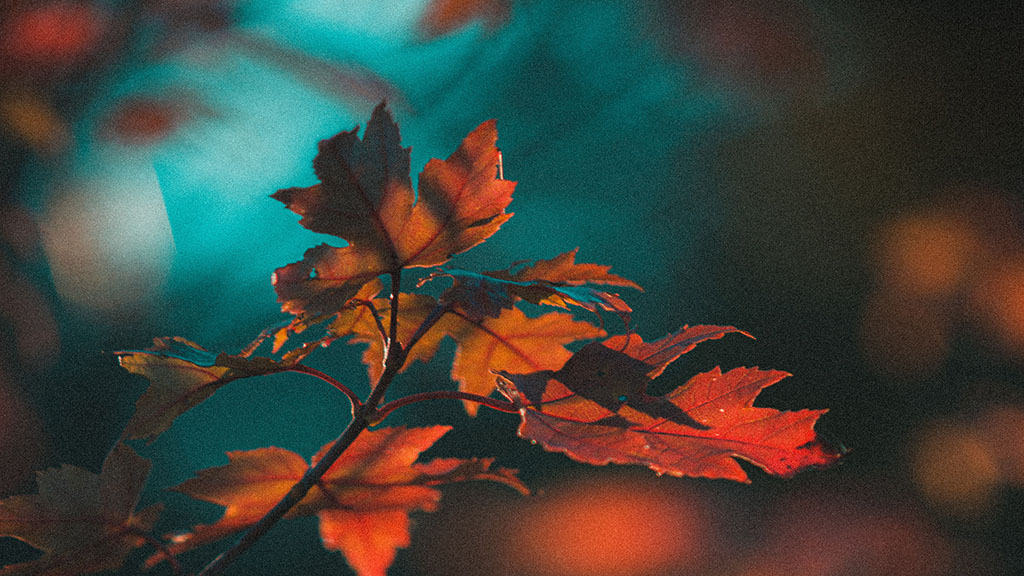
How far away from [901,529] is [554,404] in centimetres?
150

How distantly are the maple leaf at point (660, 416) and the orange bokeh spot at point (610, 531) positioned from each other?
45.6 inches

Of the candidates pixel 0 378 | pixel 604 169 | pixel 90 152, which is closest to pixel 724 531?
pixel 604 169

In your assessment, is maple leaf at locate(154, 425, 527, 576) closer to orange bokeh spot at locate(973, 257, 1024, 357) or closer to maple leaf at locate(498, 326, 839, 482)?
maple leaf at locate(498, 326, 839, 482)

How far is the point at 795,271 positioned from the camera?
145cm

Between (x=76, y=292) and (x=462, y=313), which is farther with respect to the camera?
(x=76, y=292)

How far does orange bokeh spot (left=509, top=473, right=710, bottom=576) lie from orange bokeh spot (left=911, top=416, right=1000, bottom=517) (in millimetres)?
506

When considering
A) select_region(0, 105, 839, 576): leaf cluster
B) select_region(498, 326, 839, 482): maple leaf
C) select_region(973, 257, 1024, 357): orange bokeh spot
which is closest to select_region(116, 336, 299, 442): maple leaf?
select_region(0, 105, 839, 576): leaf cluster

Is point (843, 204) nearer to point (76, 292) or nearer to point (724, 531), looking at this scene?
point (724, 531)

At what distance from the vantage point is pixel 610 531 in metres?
1.42

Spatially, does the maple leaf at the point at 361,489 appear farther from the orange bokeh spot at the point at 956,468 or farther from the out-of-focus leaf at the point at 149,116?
the orange bokeh spot at the point at 956,468

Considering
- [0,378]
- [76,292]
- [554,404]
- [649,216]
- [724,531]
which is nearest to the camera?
[554,404]

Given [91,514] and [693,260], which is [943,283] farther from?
[91,514]

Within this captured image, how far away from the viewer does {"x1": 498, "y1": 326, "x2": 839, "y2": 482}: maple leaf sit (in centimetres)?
22

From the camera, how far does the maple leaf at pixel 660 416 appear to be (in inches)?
8.7
